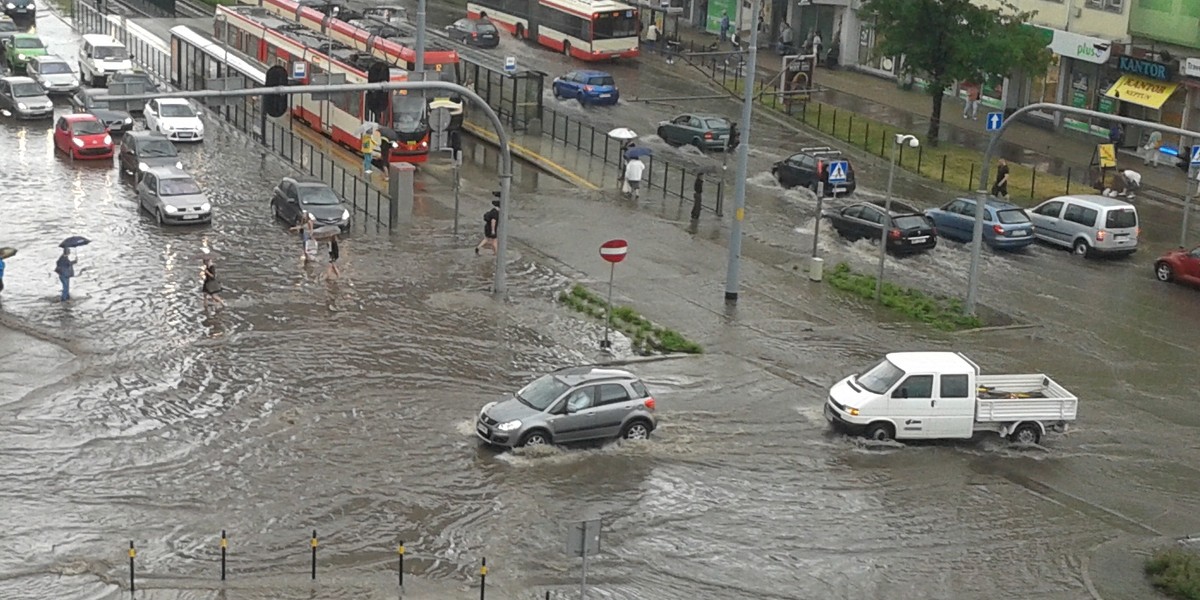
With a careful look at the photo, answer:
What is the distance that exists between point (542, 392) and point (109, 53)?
39010mm

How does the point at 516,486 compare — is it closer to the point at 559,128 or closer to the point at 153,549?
the point at 153,549

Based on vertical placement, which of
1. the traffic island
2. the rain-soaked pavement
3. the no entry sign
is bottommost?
the rain-soaked pavement

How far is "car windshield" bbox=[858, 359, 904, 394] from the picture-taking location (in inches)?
1161

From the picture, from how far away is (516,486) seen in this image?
26.5 m

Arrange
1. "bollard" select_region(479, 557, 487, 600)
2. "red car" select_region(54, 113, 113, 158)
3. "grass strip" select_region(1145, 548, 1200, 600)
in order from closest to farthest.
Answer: "bollard" select_region(479, 557, 487, 600), "grass strip" select_region(1145, 548, 1200, 600), "red car" select_region(54, 113, 113, 158)

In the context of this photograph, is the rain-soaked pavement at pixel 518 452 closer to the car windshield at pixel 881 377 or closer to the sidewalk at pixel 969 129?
the car windshield at pixel 881 377

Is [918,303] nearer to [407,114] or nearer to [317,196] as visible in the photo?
[317,196]

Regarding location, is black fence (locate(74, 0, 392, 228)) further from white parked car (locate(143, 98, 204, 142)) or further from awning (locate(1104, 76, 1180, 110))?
awning (locate(1104, 76, 1180, 110))

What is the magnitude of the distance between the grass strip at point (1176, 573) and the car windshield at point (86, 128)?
1371 inches

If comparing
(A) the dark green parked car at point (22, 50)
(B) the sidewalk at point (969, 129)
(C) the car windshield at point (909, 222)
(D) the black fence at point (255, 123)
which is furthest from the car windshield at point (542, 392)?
(A) the dark green parked car at point (22, 50)

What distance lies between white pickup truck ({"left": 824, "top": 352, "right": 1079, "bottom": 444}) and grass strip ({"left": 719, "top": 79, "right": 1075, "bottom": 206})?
872 inches

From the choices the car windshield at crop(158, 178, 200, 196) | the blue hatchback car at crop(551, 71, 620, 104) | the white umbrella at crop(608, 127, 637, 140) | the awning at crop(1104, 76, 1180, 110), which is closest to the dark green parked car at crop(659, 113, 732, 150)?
the white umbrella at crop(608, 127, 637, 140)

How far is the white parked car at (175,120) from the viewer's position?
170ft

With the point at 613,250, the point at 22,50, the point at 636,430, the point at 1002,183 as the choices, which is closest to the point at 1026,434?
the point at 636,430
